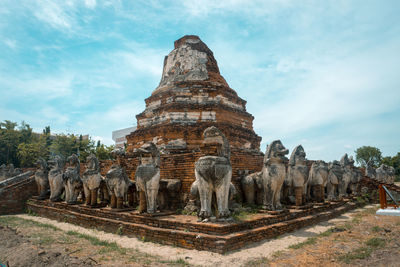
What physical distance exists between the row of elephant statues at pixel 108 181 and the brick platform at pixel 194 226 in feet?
1.53

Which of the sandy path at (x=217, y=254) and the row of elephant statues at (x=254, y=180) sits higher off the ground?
the row of elephant statues at (x=254, y=180)

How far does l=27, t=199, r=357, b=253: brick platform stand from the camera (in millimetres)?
5410

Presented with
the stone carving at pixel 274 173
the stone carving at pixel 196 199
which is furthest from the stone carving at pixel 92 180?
the stone carving at pixel 274 173

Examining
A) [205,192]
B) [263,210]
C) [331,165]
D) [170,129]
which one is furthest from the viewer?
[331,165]

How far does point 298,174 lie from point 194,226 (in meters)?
4.33

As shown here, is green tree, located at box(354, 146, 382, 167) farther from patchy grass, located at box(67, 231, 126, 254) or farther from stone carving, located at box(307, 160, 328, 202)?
patchy grass, located at box(67, 231, 126, 254)

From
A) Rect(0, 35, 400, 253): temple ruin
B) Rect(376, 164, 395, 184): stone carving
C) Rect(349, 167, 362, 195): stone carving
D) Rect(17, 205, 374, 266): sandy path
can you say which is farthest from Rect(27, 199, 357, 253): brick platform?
Rect(376, 164, 395, 184): stone carving

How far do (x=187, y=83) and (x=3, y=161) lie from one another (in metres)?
29.7

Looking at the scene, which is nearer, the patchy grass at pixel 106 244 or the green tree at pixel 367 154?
the patchy grass at pixel 106 244

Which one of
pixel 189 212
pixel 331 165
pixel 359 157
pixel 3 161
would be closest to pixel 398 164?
pixel 359 157

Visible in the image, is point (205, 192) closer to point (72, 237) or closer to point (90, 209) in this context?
point (72, 237)

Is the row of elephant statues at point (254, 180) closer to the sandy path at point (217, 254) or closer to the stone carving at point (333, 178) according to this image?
the stone carving at point (333, 178)

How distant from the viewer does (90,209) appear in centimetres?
873

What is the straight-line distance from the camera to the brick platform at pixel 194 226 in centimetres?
541
